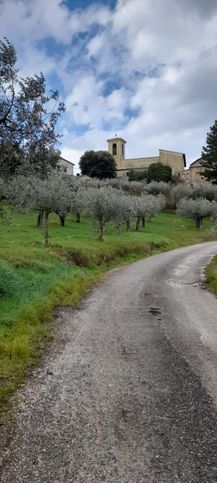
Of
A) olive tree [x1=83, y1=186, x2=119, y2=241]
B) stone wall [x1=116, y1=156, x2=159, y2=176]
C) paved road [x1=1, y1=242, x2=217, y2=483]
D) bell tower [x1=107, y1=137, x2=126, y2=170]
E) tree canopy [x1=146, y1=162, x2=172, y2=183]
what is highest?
bell tower [x1=107, y1=137, x2=126, y2=170]

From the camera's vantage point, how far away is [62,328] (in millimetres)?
12625

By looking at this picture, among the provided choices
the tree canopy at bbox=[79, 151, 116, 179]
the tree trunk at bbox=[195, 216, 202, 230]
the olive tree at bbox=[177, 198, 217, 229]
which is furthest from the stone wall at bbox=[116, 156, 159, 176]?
the tree trunk at bbox=[195, 216, 202, 230]

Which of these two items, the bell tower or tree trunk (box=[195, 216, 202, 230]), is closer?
tree trunk (box=[195, 216, 202, 230])

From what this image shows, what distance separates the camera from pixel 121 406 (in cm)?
702

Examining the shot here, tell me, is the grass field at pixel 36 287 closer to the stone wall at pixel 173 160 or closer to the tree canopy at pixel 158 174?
the tree canopy at pixel 158 174

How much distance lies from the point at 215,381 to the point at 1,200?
10.4 m

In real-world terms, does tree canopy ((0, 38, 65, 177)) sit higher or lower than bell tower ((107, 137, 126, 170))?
lower

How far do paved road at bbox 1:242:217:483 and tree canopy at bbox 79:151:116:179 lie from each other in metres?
103

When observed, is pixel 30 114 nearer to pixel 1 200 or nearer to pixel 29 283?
pixel 1 200

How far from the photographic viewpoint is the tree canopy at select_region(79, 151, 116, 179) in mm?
113438

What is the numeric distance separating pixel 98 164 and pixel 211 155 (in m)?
33.8

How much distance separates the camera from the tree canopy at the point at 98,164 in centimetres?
11344

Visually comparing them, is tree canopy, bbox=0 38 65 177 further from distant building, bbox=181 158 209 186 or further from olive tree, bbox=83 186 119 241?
distant building, bbox=181 158 209 186

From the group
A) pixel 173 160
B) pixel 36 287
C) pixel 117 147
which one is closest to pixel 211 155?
pixel 173 160
